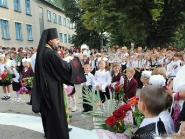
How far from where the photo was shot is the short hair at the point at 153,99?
2.11 m

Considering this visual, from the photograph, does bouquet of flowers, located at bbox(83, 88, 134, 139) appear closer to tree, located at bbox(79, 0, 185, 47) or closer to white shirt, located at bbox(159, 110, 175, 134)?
white shirt, located at bbox(159, 110, 175, 134)

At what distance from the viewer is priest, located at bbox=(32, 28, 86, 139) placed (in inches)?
151

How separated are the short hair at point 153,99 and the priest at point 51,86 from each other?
6.42 feet

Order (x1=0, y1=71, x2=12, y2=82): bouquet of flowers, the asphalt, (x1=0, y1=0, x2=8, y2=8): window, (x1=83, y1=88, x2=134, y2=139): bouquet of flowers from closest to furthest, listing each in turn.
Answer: (x1=83, y1=88, x2=134, y2=139): bouquet of flowers
the asphalt
(x1=0, y1=71, x2=12, y2=82): bouquet of flowers
(x1=0, y1=0, x2=8, y2=8): window

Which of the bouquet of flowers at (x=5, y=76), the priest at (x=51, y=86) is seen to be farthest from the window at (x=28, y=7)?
the priest at (x=51, y=86)

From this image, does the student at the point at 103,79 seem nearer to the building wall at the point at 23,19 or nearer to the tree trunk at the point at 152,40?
the tree trunk at the point at 152,40

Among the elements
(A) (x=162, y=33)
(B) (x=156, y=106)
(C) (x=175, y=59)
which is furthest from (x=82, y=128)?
(A) (x=162, y=33)

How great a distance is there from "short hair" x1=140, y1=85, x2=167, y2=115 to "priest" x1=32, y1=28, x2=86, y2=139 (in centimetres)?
196

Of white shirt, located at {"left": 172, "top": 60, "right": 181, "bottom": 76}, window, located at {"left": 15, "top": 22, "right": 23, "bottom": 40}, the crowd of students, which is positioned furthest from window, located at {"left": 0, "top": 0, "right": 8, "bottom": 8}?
white shirt, located at {"left": 172, "top": 60, "right": 181, "bottom": 76}

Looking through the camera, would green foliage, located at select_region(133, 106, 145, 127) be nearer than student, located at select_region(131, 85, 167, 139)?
No

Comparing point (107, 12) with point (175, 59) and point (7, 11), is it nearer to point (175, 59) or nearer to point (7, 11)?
point (7, 11)

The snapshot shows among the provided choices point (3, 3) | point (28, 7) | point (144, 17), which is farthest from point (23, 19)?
point (144, 17)

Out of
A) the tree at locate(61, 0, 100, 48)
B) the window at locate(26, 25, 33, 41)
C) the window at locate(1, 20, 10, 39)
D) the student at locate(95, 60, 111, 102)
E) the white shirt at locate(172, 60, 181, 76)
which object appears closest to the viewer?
the student at locate(95, 60, 111, 102)

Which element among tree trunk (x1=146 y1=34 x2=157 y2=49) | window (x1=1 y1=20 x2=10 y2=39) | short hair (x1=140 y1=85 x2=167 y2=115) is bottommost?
short hair (x1=140 y1=85 x2=167 y2=115)
